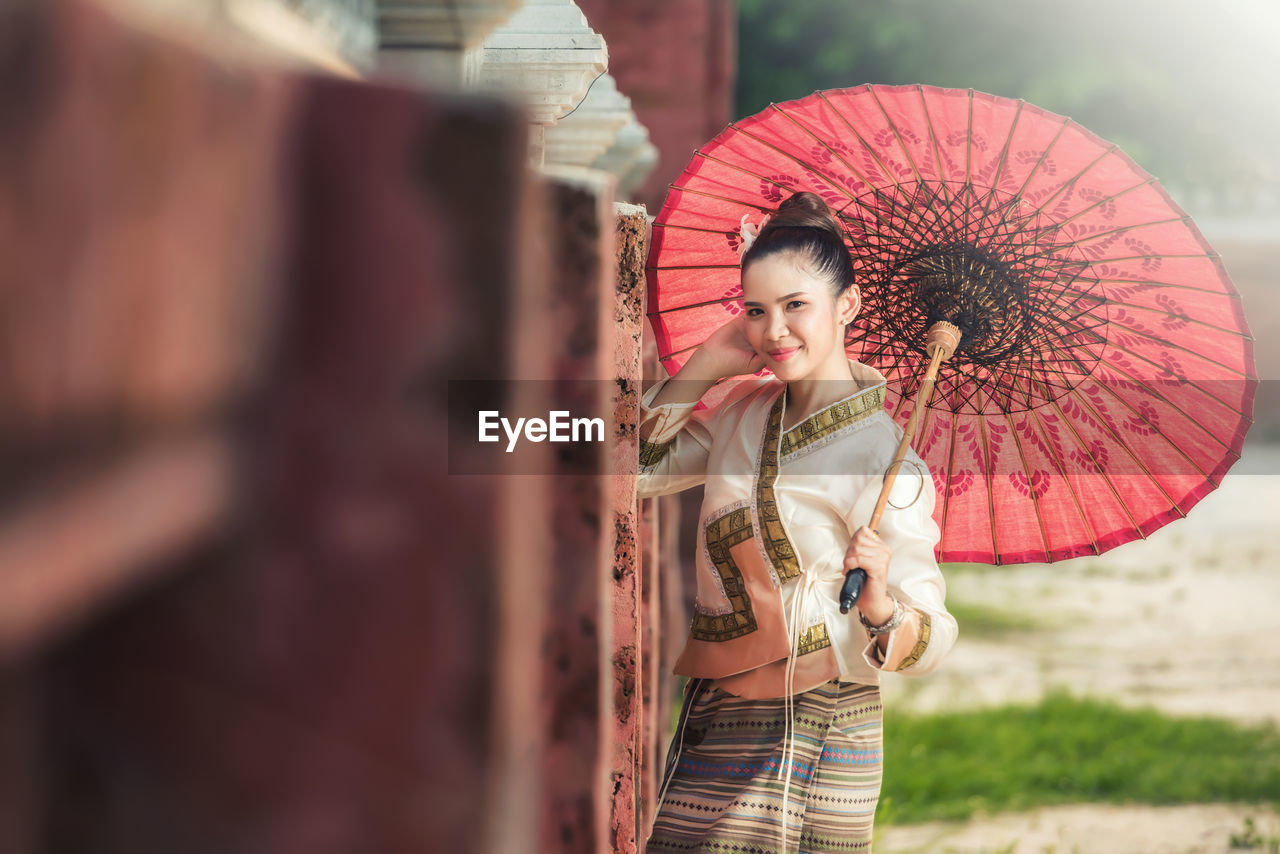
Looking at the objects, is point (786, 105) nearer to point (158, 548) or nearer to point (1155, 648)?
point (158, 548)

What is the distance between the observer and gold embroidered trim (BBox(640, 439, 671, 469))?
2.07m

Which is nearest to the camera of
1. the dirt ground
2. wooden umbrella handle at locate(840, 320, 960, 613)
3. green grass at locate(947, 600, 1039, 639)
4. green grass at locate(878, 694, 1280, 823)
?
wooden umbrella handle at locate(840, 320, 960, 613)

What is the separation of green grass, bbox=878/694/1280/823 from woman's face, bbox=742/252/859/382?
8.72ft

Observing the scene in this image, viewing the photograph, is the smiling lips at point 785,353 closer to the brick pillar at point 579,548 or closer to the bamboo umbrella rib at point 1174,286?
the bamboo umbrella rib at point 1174,286

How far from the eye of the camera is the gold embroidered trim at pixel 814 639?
188cm

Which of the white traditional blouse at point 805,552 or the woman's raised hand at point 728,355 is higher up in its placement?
the woman's raised hand at point 728,355

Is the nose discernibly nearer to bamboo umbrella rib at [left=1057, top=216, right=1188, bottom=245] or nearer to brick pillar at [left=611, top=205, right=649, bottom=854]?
brick pillar at [left=611, top=205, right=649, bottom=854]

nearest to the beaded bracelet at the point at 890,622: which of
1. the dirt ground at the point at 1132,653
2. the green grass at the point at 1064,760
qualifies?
the dirt ground at the point at 1132,653

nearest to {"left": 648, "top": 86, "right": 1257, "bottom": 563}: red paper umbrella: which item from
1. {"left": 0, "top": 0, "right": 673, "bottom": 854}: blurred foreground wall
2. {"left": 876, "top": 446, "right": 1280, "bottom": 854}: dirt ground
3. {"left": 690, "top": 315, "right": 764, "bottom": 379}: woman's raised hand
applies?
{"left": 690, "top": 315, "right": 764, "bottom": 379}: woman's raised hand

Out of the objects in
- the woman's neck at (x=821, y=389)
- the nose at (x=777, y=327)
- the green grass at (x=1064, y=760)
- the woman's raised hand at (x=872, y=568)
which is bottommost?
the green grass at (x=1064, y=760)

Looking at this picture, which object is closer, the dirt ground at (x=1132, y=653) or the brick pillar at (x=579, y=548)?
the brick pillar at (x=579, y=548)

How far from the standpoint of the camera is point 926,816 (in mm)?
4250

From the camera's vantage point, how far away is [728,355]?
2.04 meters

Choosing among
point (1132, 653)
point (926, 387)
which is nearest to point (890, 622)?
point (926, 387)
